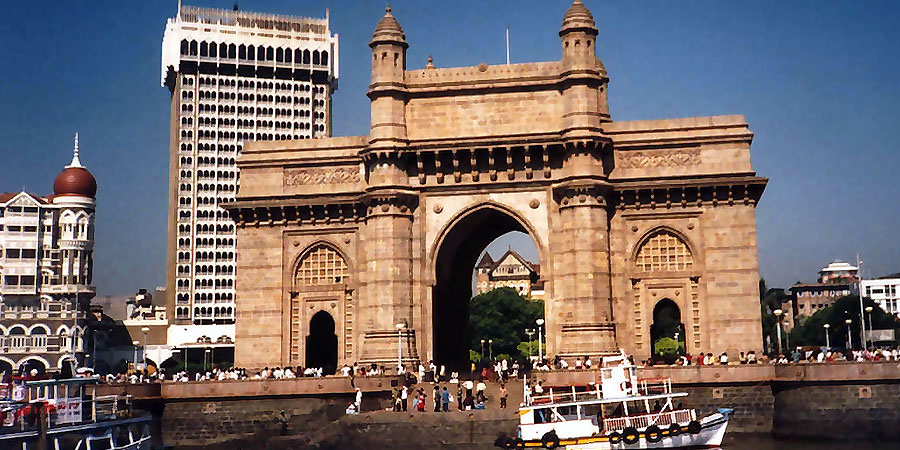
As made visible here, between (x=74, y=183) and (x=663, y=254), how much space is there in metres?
89.0

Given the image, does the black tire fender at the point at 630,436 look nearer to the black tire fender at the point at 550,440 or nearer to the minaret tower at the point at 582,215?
the black tire fender at the point at 550,440

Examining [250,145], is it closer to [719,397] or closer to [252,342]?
[252,342]

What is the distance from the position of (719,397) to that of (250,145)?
92.1 ft

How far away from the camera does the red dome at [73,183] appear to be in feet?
403

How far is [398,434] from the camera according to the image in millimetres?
44656

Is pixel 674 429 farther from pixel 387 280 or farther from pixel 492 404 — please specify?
pixel 387 280

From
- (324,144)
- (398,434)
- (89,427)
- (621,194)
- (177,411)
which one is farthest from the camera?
(324,144)

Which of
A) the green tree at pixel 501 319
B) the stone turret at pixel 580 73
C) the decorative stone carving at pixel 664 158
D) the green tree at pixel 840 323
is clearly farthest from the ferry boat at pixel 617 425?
the green tree at pixel 501 319

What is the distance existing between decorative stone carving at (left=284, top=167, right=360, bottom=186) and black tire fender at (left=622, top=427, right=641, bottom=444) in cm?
2307

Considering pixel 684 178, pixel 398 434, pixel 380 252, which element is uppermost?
pixel 684 178

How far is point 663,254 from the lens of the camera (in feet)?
174

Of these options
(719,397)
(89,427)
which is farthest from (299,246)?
(719,397)

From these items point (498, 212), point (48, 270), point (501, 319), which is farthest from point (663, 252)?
point (48, 270)

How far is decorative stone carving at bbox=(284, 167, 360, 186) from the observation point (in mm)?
56531
